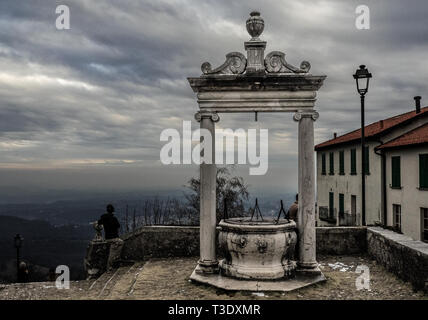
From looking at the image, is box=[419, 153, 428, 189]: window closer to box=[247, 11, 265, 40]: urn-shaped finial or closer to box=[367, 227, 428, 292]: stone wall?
box=[367, 227, 428, 292]: stone wall

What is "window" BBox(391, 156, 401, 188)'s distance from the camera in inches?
771

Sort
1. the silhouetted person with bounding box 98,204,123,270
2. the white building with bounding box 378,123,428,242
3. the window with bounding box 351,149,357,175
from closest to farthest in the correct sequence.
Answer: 1. the silhouetted person with bounding box 98,204,123,270
2. the white building with bounding box 378,123,428,242
3. the window with bounding box 351,149,357,175

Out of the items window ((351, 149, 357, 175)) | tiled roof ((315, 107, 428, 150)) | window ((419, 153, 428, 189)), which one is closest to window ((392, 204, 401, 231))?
window ((419, 153, 428, 189))

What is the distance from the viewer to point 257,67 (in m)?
8.02

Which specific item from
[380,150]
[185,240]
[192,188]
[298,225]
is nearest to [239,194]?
[192,188]

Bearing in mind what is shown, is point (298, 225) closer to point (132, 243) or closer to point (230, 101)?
point (230, 101)

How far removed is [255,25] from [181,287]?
5409mm

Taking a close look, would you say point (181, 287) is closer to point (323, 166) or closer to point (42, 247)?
point (323, 166)

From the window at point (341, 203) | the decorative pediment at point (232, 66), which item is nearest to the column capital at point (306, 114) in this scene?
the decorative pediment at point (232, 66)

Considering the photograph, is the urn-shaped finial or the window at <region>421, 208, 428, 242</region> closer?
the urn-shaped finial

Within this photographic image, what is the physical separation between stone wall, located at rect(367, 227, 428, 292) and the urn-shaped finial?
201 inches

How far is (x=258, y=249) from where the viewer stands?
24.9 ft

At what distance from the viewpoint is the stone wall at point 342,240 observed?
10.3 metres

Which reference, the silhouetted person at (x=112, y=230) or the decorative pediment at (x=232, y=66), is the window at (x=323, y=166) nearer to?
the silhouetted person at (x=112, y=230)
